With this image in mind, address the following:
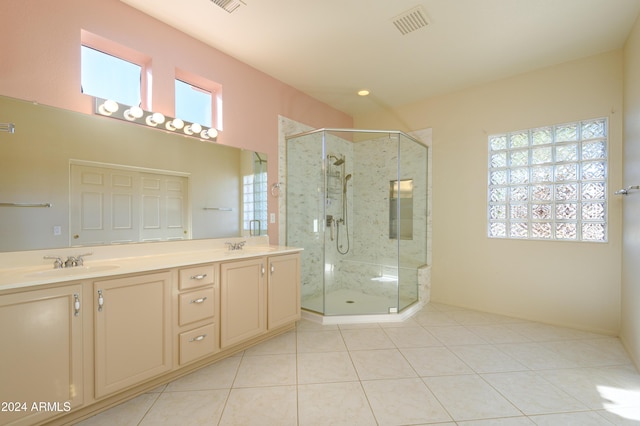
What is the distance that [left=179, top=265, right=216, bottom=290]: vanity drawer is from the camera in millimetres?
1845

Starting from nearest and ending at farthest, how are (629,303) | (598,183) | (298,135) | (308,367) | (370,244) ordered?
(308,367) < (629,303) < (598,183) < (298,135) < (370,244)

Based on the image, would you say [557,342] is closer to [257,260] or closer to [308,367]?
[308,367]

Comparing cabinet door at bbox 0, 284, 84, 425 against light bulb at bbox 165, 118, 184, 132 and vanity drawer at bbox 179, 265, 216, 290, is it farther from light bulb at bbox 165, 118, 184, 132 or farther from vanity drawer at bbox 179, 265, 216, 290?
light bulb at bbox 165, 118, 184, 132

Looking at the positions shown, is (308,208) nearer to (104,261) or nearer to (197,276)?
(197,276)

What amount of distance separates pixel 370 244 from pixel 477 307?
4.94 feet

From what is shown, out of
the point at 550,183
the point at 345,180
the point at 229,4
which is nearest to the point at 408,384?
the point at 550,183

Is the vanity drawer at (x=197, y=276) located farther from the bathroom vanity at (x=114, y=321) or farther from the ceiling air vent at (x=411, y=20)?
the ceiling air vent at (x=411, y=20)

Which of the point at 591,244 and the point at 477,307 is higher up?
the point at 591,244

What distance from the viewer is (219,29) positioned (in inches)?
91.8

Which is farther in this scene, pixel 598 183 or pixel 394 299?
pixel 394 299

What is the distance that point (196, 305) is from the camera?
1909 millimetres

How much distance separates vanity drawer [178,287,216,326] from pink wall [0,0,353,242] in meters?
1.20

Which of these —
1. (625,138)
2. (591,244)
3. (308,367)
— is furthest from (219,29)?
(591,244)

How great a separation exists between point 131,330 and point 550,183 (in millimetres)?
3887
